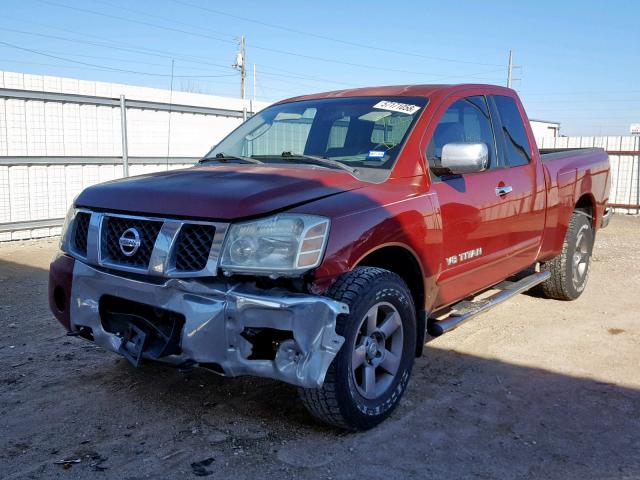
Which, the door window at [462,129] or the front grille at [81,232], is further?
the door window at [462,129]

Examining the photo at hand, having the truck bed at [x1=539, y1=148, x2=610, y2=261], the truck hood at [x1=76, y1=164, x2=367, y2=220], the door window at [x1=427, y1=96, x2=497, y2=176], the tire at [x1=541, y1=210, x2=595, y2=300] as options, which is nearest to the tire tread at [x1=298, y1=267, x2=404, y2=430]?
the truck hood at [x1=76, y1=164, x2=367, y2=220]

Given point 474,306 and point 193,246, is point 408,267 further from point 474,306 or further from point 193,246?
point 193,246

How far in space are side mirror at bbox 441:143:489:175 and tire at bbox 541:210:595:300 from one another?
2.60 meters

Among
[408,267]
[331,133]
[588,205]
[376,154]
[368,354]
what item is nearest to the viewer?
[368,354]

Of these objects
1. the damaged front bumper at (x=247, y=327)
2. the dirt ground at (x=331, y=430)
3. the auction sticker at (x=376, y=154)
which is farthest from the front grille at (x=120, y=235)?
the auction sticker at (x=376, y=154)

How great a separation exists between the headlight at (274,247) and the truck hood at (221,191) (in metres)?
0.08

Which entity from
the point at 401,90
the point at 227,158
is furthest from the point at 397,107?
the point at 227,158

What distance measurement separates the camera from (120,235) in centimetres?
329

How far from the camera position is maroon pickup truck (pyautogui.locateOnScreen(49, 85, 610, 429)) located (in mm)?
2900

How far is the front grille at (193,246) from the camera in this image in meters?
2.97

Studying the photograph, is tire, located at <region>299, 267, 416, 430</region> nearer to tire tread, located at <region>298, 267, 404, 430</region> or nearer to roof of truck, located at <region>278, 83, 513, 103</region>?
tire tread, located at <region>298, 267, 404, 430</region>

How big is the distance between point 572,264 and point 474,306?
211cm

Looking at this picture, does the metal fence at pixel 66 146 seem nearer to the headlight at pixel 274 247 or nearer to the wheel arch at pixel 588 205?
the wheel arch at pixel 588 205

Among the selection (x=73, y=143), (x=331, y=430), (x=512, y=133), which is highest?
(x=512, y=133)
